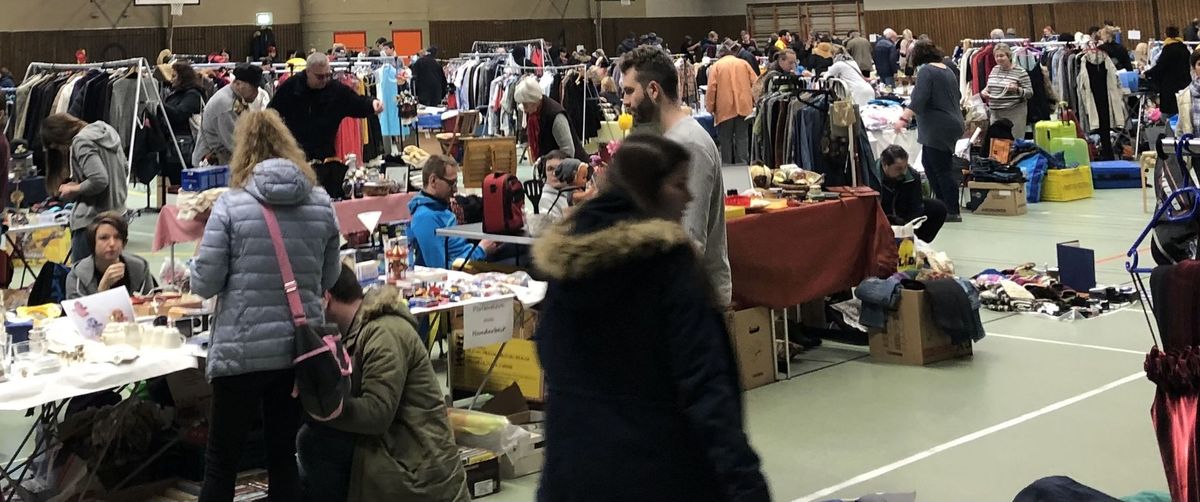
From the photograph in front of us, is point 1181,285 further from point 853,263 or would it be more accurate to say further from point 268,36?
point 268,36

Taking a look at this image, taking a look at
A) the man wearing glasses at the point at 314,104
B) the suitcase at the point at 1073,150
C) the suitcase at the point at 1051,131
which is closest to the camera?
the man wearing glasses at the point at 314,104

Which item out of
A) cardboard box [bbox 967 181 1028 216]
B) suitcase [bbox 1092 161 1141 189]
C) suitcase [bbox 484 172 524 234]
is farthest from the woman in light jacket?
suitcase [bbox 1092 161 1141 189]

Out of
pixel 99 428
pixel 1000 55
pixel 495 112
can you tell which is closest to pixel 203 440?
pixel 99 428

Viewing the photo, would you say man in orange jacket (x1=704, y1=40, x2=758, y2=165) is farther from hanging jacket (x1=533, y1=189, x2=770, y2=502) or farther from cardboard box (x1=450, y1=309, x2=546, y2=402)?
hanging jacket (x1=533, y1=189, x2=770, y2=502)

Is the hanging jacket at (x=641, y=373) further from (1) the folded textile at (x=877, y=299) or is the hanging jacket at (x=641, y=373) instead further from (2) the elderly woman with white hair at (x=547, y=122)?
(2) the elderly woman with white hair at (x=547, y=122)

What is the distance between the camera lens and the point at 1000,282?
847cm

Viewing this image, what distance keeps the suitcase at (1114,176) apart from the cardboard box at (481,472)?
10.0 m

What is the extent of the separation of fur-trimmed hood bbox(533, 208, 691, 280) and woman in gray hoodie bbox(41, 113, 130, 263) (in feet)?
18.5

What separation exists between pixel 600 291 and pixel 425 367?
2036mm

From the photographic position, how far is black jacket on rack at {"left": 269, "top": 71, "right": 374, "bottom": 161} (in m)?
8.44

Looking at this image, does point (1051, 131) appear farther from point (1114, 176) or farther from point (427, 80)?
point (427, 80)

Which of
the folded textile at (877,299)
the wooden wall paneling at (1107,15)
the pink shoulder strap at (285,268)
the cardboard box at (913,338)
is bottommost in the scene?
the cardboard box at (913,338)

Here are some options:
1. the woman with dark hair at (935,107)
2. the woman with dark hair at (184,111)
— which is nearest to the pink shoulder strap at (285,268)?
the woman with dark hair at (935,107)

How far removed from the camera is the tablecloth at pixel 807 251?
260 inches
